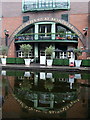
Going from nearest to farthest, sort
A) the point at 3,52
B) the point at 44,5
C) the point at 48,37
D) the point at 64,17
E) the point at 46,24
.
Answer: the point at 3,52 → the point at 48,37 → the point at 64,17 → the point at 46,24 → the point at 44,5

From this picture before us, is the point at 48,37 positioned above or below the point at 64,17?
below

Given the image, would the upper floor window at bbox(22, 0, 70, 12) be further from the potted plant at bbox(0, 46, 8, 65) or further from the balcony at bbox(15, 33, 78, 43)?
the potted plant at bbox(0, 46, 8, 65)

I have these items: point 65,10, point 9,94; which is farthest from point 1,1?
point 9,94

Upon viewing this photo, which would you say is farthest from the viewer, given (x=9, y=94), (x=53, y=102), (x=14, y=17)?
(x=14, y=17)

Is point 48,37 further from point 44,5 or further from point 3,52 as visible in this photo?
point 3,52

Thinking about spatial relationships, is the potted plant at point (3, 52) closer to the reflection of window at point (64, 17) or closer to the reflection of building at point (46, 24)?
the reflection of building at point (46, 24)

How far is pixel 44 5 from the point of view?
25.0m

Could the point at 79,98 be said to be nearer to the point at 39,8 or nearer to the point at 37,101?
the point at 37,101

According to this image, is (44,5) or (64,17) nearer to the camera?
(64,17)

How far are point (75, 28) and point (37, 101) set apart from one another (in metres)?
19.3

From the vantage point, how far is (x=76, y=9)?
24.3 meters

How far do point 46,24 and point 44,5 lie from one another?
3.13m

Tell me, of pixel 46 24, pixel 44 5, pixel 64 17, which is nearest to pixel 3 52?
pixel 46 24

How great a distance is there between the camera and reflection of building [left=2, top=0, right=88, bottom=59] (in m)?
23.8
